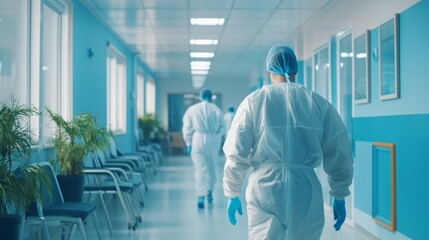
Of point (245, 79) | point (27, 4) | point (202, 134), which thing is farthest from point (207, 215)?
point (245, 79)

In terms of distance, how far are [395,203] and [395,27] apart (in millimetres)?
1260

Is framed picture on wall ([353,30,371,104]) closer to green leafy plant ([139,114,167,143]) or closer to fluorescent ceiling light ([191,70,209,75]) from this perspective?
green leafy plant ([139,114,167,143])

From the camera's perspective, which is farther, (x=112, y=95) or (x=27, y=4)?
(x=112, y=95)

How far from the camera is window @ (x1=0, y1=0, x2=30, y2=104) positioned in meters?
4.09

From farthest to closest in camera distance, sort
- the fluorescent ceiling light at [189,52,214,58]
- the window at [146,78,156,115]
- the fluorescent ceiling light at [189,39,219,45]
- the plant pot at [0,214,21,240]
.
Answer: the window at [146,78,156,115], the fluorescent ceiling light at [189,52,214,58], the fluorescent ceiling light at [189,39,219,45], the plant pot at [0,214,21,240]

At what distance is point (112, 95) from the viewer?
8812mm

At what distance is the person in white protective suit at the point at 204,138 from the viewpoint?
6555 millimetres

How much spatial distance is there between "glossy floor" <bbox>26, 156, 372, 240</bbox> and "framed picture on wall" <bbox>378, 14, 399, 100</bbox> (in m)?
1.35

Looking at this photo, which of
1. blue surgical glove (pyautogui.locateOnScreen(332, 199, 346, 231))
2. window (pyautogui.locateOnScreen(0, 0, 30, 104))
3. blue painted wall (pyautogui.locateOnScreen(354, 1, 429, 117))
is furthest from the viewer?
window (pyautogui.locateOnScreen(0, 0, 30, 104))

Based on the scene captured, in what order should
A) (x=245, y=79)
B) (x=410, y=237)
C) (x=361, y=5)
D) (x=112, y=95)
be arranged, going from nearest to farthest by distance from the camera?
(x=410, y=237)
(x=361, y=5)
(x=112, y=95)
(x=245, y=79)

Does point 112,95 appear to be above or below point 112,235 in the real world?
above

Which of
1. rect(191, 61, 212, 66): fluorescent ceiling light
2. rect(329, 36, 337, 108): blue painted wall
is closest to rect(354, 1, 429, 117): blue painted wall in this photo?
rect(329, 36, 337, 108): blue painted wall

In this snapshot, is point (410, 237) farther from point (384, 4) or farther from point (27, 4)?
point (27, 4)

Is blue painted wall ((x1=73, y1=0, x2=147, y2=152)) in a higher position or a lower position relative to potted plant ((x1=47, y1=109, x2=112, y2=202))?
higher
